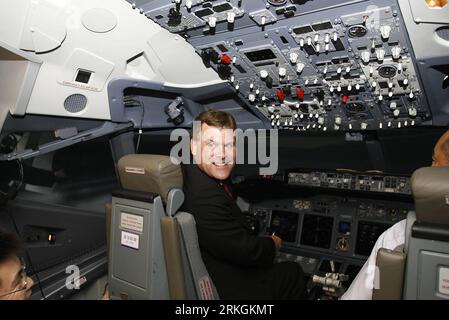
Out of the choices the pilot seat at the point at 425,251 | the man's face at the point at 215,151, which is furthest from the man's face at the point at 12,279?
the pilot seat at the point at 425,251

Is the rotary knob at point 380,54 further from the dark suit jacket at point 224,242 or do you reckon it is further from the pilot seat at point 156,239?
the pilot seat at point 156,239

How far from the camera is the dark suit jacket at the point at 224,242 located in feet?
5.82

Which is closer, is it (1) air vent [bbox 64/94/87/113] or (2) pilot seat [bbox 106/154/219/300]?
(2) pilot seat [bbox 106/154/219/300]

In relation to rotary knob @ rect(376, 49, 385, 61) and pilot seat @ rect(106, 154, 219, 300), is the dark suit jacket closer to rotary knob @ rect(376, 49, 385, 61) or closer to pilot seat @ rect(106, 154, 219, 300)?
pilot seat @ rect(106, 154, 219, 300)

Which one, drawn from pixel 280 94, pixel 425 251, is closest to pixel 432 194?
pixel 425 251

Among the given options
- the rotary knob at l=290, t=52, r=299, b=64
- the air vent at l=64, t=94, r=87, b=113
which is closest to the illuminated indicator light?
the rotary knob at l=290, t=52, r=299, b=64

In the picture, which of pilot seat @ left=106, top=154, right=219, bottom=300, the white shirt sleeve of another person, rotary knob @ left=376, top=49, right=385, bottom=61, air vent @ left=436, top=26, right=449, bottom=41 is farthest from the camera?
rotary knob @ left=376, top=49, right=385, bottom=61

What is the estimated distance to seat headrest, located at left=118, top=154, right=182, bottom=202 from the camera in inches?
69.2

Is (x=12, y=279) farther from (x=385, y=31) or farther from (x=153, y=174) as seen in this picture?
(x=385, y=31)

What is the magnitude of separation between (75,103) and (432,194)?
2.29 m

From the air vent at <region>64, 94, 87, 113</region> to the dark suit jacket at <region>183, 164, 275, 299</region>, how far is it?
108cm

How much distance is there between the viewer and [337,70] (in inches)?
92.5

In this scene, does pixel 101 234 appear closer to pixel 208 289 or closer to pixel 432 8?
pixel 208 289

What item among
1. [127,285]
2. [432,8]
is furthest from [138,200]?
[432,8]
